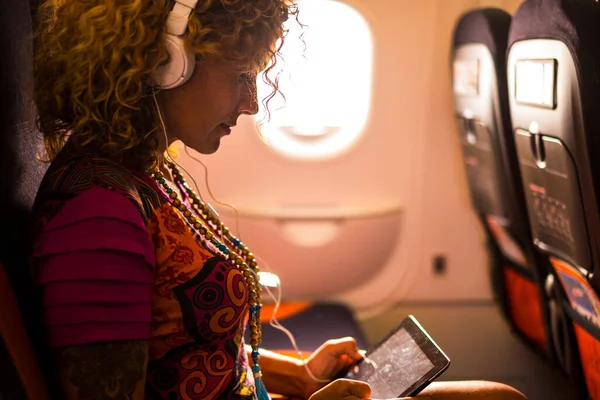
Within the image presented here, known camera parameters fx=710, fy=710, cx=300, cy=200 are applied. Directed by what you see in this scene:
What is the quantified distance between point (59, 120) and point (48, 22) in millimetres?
158

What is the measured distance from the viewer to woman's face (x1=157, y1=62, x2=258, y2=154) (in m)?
1.12

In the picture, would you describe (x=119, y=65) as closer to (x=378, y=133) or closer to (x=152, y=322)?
(x=152, y=322)

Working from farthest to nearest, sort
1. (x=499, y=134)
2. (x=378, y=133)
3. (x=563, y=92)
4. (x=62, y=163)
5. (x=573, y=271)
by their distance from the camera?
1. (x=378, y=133)
2. (x=499, y=134)
3. (x=573, y=271)
4. (x=563, y=92)
5. (x=62, y=163)

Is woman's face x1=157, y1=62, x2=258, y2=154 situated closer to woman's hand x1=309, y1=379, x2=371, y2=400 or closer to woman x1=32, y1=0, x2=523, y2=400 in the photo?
woman x1=32, y1=0, x2=523, y2=400

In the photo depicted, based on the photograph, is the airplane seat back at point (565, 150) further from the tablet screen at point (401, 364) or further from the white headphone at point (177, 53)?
the white headphone at point (177, 53)

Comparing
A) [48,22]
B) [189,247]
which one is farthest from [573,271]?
[48,22]

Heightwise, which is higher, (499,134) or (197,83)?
(197,83)

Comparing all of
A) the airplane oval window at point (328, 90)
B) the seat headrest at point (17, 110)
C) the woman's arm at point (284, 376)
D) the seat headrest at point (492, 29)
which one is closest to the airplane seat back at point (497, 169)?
the seat headrest at point (492, 29)

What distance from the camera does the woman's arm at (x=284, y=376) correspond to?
151 centimetres

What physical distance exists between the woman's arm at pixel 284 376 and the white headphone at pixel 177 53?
71 cm

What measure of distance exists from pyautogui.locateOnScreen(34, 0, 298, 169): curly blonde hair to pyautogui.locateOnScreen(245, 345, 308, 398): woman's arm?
0.60 metres

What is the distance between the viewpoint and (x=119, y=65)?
1028mm

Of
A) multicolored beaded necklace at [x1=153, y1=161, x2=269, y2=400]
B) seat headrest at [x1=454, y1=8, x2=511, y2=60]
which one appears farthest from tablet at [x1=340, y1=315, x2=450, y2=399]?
seat headrest at [x1=454, y1=8, x2=511, y2=60]

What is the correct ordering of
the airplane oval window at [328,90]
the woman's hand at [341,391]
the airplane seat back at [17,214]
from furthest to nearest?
the airplane oval window at [328,90] → the woman's hand at [341,391] → the airplane seat back at [17,214]
